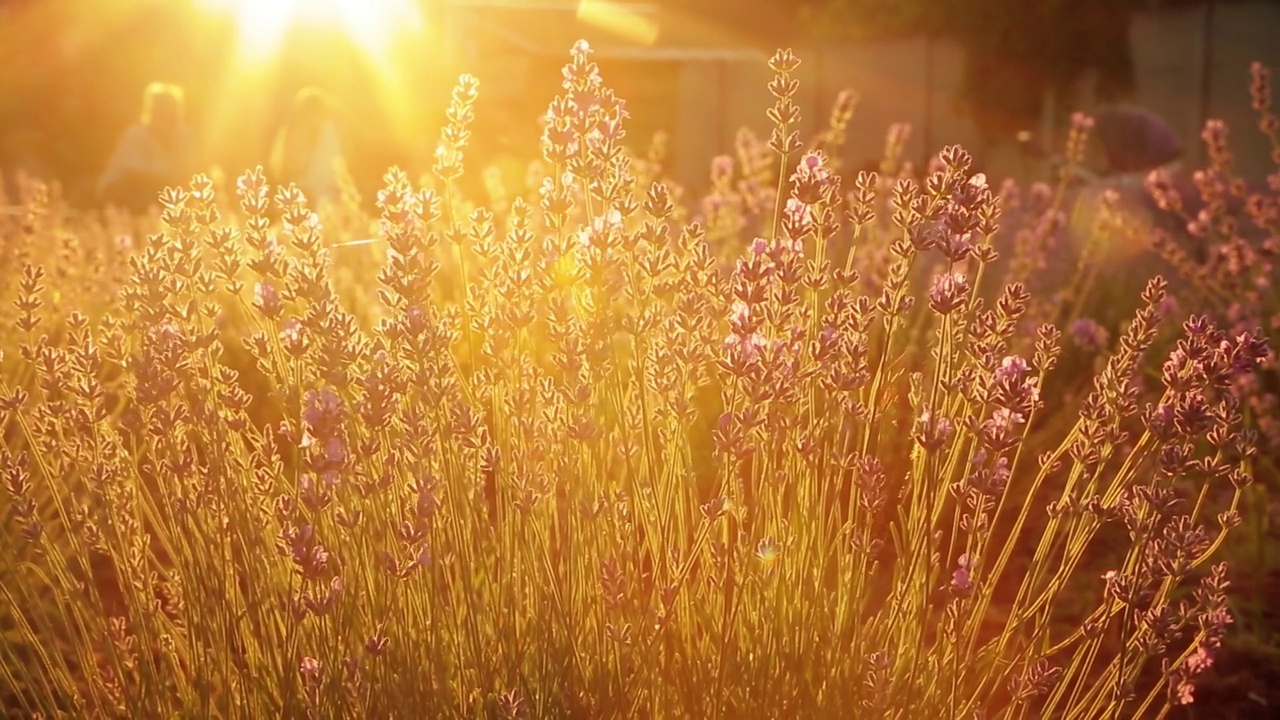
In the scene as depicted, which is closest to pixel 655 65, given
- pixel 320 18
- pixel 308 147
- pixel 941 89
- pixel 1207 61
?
pixel 941 89

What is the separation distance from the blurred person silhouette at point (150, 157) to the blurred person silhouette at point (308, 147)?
1018 mm

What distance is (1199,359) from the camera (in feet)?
5.76

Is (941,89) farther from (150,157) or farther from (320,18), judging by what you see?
(150,157)

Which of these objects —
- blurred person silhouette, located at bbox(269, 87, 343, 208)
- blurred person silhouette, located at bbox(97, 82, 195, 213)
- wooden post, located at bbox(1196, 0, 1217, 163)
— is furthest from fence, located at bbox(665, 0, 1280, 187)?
blurred person silhouette, located at bbox(97, 82, 195, 213)

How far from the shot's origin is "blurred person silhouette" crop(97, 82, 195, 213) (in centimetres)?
1108

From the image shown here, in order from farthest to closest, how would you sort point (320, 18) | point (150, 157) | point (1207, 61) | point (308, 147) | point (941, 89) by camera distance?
point (941, 89) → point (320, 18) → point (1207, 61) → point (150, 157) → point (308, 147)

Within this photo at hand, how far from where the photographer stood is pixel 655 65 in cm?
2422

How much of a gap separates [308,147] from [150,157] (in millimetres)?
1369

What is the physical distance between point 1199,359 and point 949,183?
15.0 inches

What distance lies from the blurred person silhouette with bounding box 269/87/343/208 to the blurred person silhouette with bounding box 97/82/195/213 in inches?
40.1

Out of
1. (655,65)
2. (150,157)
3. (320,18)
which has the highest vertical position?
(320,18)

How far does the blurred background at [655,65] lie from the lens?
18.8 meters

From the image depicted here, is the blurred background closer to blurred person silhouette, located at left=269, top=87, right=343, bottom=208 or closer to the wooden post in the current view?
the wooden post

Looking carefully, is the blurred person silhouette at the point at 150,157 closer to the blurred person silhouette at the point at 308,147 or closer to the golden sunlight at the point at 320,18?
the blurred person silhouette at the point at 308,147
